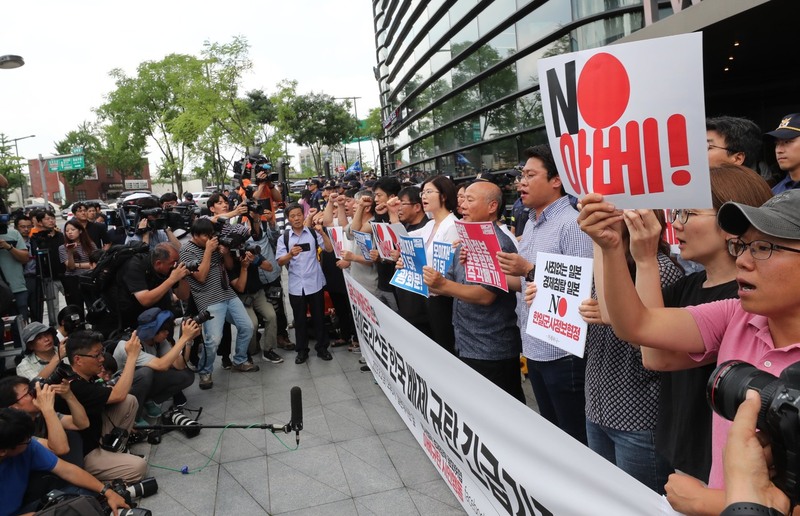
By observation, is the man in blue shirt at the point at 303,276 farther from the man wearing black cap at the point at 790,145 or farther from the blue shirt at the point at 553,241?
the man wearing black cap at the point at 790,145

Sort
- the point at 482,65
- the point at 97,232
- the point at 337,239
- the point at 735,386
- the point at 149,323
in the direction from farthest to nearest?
the point at 482,65 < the point at 97,232 < the point at 337,239 < the point at 149,323 < the point at 735,386

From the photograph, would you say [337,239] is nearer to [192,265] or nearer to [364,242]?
[364,242]

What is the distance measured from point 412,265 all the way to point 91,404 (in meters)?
2.49

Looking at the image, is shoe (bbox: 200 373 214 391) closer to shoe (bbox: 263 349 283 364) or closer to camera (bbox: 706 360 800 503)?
shoe (bbox: 263 349 283 364)

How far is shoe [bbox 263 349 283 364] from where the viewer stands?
22.4 ft

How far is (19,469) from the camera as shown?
3.07 meters

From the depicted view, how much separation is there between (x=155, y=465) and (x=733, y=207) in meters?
4.47

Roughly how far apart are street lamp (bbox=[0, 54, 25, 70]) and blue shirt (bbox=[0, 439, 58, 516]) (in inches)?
466

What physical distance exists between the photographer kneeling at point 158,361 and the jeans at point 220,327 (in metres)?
0.43

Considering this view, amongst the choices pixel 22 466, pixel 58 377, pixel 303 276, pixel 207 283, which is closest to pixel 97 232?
pixel 207 283

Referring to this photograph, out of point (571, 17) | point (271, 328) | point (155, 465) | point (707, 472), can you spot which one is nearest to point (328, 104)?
point (571, 17)

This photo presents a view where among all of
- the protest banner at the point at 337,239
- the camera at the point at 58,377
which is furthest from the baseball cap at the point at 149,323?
the protest banner at the point at 337,239

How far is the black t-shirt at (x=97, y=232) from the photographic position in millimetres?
9375

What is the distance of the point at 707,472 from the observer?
5.77ft
